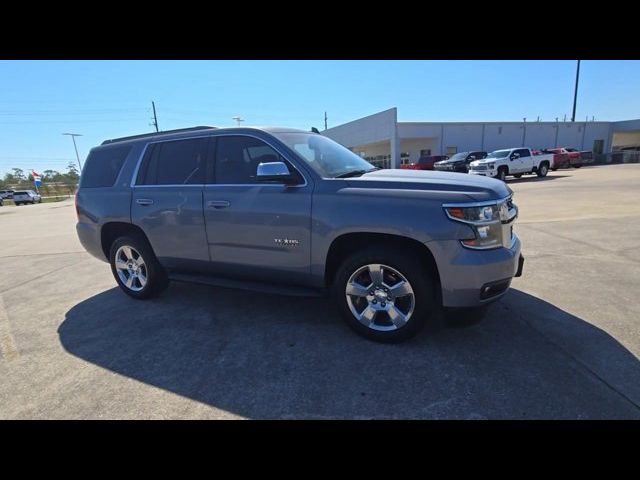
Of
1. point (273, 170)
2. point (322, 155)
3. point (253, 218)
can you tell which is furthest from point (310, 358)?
point (322, 155)

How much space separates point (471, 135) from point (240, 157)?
43.0m

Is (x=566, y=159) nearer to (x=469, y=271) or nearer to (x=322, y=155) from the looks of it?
(x=322, y=155)

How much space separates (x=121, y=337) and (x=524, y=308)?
4290mm

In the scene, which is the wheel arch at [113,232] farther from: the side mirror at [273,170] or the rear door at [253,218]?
the side mirror at [273,170]

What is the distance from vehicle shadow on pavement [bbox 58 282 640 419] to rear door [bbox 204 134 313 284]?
0.63 m

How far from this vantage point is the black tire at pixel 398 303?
2.92 meters

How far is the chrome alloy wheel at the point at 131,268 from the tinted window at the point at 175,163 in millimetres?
947

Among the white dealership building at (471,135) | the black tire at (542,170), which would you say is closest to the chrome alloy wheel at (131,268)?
the black tire at (542,170)

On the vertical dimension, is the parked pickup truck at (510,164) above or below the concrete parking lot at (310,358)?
above

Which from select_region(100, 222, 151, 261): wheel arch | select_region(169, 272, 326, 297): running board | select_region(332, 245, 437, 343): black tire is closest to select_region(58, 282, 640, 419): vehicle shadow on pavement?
select_region(332, 245, 437, 343): black tire

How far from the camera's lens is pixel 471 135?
40.7 metres

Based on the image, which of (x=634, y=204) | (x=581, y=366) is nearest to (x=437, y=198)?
(x=581, y=366)

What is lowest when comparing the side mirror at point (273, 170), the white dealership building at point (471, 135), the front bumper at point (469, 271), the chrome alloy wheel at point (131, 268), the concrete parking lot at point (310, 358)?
the concrete parking lot at point (310, 358)
